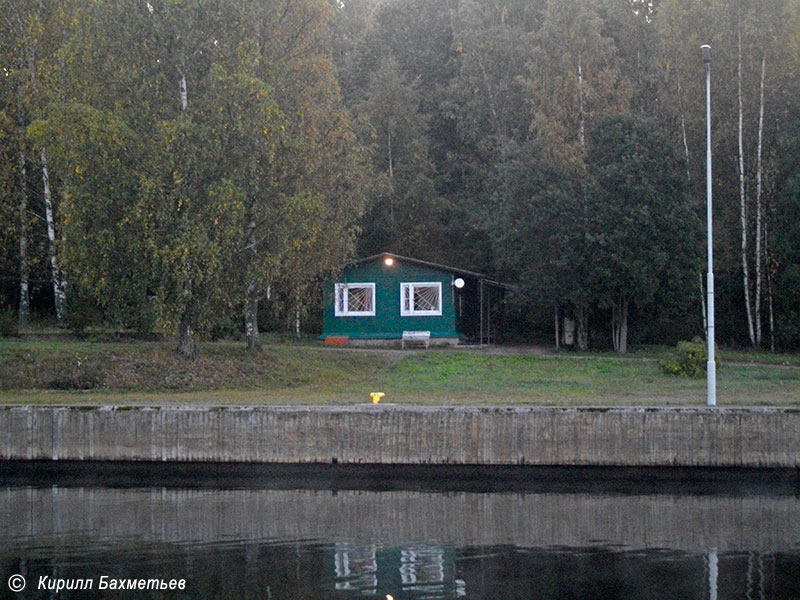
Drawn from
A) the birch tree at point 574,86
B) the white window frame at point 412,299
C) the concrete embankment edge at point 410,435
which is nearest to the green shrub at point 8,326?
the concrete embankment edge at point 410,435

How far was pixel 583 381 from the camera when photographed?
28719mm

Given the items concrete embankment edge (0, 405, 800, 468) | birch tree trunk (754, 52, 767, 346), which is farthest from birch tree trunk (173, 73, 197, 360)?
birch tree trunk (754, 52, 767, 346)

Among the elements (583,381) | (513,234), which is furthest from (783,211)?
(583,381)

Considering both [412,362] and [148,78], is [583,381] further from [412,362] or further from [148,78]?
[148,78]

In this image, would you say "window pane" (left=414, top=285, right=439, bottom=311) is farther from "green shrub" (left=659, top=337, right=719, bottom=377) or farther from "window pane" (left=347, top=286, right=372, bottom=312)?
"green shrub" (left=659, top=337, right=719, bottom=377)

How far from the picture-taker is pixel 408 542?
15062 millimetres

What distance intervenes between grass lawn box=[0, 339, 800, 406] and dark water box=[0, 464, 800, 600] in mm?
3723

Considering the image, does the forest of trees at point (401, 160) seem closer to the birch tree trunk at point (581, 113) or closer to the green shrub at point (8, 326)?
the birch tree trunk at point (581, 113)

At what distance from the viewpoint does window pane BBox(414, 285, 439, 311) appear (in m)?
42.7

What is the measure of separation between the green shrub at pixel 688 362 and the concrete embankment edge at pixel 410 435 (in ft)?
34.3

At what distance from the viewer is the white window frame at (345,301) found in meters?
42.8

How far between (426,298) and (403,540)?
27.8 metres

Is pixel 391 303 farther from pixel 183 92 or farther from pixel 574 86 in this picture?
pixel 183 92

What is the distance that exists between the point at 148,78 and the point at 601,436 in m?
16.6
